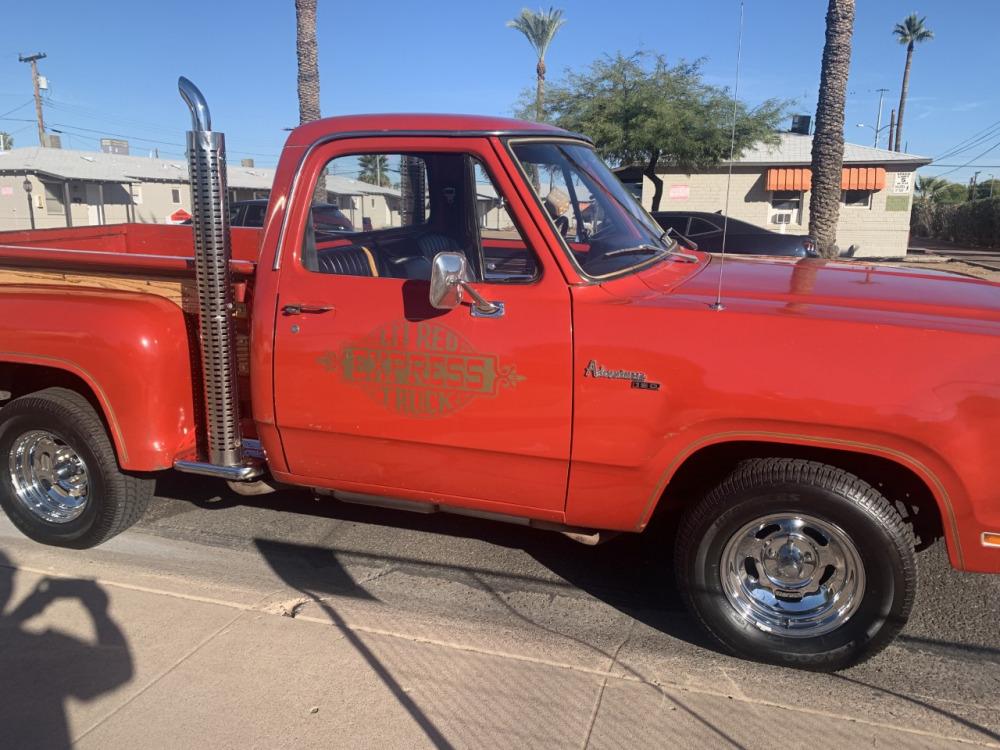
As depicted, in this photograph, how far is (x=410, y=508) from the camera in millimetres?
3529

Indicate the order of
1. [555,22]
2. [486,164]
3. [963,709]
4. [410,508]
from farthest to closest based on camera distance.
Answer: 1. [555,22]
2. [410,508]
3. [486,164]
4. [963,709]

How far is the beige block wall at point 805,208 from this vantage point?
25484 mm

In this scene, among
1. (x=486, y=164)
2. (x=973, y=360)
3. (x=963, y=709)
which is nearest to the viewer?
(x=973, y=360)

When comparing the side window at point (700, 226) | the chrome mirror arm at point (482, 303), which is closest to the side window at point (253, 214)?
the side window at point (700, 226)

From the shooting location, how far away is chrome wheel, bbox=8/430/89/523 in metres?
4.00

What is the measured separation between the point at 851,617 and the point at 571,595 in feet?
4.02

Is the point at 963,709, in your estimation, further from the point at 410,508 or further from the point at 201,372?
the point at 201,372

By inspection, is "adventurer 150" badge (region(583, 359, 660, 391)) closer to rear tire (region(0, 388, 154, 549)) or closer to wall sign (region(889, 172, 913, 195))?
rear tire (region(0, 388, 154, 549))

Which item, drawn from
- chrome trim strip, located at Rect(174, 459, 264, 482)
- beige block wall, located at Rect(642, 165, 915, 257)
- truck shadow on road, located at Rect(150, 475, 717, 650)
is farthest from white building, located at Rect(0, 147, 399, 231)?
chrome trim strip, located at Rect(174, 459, 264, 482)

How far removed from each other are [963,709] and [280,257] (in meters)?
3.15

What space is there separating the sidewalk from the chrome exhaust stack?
71 centimetres

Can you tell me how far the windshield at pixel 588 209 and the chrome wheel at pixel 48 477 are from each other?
2.66 m

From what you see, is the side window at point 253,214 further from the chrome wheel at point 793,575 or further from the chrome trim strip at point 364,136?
the chrome wheel at point 793,575

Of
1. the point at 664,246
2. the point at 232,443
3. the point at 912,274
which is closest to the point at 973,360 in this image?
the point at 912,274
